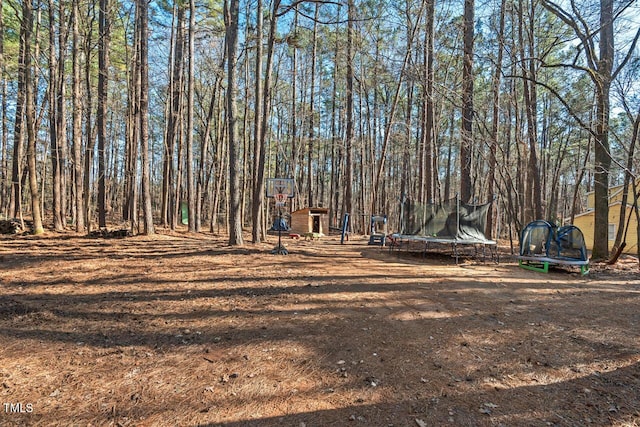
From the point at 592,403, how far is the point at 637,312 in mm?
3573

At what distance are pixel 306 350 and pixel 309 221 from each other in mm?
15254

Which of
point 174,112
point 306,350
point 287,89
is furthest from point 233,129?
point 287,89

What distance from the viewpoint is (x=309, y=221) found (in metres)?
18.6

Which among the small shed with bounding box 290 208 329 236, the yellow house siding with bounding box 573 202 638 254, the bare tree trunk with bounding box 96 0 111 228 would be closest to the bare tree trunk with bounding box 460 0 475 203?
the yellow house siding with bounding box 573 202 638 254

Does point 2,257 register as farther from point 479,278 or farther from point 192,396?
point 479,278

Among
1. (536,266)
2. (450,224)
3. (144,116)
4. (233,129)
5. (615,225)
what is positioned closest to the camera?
(536,266)

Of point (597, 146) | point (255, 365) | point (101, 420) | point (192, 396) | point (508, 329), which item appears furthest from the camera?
point (597, 146)

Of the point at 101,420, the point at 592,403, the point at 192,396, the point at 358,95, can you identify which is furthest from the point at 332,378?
the point at 358,95

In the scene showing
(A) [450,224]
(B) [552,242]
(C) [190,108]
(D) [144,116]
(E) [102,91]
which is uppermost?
(E) [102,91]

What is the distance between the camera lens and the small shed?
18562 mm

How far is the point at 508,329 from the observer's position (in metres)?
4.13

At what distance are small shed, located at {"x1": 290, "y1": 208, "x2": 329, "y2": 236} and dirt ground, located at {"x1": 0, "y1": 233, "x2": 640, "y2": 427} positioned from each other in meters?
12.0

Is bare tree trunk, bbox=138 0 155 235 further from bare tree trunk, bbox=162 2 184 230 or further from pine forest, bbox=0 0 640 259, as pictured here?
bare tree trunk, bbox=162 2 184 230

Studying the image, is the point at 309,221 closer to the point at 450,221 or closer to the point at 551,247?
the point at 450,221
